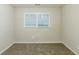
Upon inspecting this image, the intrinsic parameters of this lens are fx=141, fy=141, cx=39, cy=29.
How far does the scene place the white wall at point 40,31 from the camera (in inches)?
236

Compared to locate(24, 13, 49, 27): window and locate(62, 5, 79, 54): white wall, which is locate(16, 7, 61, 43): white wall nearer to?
locate(24, 13, 49, 27): window

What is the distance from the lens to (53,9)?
19.6 feet

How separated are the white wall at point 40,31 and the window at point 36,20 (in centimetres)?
17

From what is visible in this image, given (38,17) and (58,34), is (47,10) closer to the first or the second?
(38,17)

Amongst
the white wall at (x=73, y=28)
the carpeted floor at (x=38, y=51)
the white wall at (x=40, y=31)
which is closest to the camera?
the white wall at (x=73, y=28)

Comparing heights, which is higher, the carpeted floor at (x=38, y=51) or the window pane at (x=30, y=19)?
the window pane at (x=30, y=19)

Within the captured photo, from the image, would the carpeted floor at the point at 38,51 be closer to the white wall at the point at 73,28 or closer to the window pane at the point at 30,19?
the white wall at the point at 73,28

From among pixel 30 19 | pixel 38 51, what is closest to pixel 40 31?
pixel 30 19

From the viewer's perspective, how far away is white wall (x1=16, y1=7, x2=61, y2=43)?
600 cm

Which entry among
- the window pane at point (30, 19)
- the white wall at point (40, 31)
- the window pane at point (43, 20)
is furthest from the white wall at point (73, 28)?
the window pane at point (30, 19)

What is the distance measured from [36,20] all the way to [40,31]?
1.69 feet

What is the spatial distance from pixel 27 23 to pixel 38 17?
1.78 ft

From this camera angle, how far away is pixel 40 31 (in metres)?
6.04
